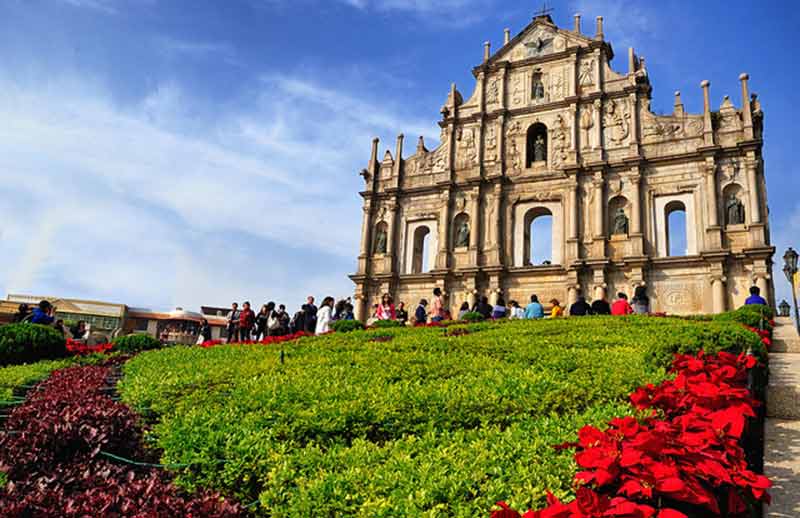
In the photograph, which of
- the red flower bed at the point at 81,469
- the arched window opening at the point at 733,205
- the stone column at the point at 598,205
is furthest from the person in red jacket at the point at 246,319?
the arched window opening at the point at 733,205

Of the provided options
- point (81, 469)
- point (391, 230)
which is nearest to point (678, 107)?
point (391, 230)

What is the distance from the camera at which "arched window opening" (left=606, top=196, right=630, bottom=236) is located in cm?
2452

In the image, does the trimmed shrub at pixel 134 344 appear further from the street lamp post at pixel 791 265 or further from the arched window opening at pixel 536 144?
the arched window opening at pixel 536 144

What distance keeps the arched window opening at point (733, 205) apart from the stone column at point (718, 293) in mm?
2516

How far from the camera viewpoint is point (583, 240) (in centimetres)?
2494

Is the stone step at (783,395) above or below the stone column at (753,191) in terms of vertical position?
below

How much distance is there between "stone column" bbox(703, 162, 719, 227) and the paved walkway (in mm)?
14564

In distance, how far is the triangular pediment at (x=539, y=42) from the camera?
2825cm

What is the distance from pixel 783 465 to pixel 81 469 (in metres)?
4.89

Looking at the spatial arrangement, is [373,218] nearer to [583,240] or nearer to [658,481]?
[583,240]

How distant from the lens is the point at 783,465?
161 inches

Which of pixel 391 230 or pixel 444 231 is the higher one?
pixel 391 230

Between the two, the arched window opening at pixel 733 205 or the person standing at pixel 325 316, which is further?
the arched window opening at pixel 733 205

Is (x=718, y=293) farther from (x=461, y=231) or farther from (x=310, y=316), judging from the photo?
(x=310, y=316)
